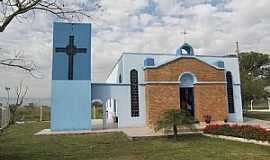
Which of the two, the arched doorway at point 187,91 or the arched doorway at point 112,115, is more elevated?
the arched doorway at point 187,91

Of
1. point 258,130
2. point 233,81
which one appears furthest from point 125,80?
point 258,130

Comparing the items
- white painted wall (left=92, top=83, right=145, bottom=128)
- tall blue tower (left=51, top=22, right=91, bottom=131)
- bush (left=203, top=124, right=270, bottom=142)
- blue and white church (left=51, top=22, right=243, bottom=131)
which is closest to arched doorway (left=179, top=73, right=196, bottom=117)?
blue and white church (left=51, top=22, right=243, bottom=131)

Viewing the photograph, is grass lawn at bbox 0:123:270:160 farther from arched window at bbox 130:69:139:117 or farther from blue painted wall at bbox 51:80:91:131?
arched window at bbox 130:69:139:117

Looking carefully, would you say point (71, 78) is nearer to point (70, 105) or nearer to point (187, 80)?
point (70, 105)

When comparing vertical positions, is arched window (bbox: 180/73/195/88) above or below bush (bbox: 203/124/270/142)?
above

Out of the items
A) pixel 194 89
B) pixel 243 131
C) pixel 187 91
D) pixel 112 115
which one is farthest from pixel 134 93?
pixel 243 131

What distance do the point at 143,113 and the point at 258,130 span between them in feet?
31.6

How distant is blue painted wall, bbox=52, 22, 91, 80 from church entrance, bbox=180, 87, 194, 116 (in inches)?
281

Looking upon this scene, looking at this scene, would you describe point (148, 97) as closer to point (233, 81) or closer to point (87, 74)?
point (87, 74)

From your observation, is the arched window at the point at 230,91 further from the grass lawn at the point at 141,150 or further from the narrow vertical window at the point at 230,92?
the grass lawn at the point at 141,150

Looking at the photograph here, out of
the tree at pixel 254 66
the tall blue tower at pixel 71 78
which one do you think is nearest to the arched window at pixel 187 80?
the tall blue tower at pixel 71 78

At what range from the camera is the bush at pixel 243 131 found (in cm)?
1127

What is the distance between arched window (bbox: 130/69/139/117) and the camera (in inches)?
792

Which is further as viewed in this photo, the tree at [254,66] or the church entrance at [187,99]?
the tree at [254,66]
